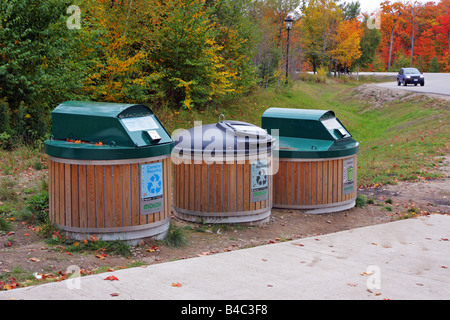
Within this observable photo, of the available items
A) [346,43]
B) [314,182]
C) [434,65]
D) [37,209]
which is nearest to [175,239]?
[37,209]

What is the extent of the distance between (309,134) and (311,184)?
872 millimetres

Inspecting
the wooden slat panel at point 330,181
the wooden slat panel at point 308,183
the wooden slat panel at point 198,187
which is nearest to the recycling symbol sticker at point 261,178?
the wooden slat panel at point 198,187

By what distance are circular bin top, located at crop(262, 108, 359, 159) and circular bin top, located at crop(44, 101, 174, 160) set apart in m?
2.62

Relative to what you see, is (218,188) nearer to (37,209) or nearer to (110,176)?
(110,176)

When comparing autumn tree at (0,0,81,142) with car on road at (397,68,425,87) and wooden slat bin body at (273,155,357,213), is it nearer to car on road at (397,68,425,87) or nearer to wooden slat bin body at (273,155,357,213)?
wooden slat bin body at (273,155,357,213)

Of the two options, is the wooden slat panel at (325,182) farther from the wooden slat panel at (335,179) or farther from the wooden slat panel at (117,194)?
the wooden slat panel at (117,194)

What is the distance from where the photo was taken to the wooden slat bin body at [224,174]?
751 centimetres

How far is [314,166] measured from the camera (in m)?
8.51

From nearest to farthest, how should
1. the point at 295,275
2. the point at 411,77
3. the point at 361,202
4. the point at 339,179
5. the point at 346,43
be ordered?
the point at 295,275 < the point at 339,179 < the point at 361,202 < the point at 411,77 < the point at 346,43

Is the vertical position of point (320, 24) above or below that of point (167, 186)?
above

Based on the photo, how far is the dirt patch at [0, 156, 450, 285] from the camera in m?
5.79

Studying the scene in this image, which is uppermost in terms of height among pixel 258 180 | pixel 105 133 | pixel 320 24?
pixel 320 24

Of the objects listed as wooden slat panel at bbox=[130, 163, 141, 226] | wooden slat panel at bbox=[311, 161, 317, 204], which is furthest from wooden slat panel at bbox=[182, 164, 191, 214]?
wooden slat panel at bbox=[311, 161, 317, 204]

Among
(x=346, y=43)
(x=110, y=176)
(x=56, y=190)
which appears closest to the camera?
(x=110, y=176)
